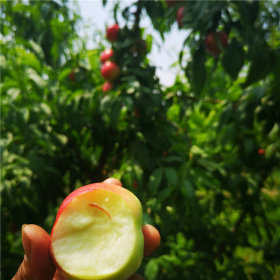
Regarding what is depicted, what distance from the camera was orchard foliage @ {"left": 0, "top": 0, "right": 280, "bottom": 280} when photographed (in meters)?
0.86

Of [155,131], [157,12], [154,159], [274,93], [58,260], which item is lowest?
[58,260]

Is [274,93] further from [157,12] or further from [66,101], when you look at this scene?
[66,101]

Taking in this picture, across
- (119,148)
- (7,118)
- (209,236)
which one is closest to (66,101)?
(7,118)

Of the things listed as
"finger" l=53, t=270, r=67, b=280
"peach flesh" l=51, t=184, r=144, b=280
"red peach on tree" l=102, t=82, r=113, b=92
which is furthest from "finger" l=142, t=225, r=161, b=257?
"red peach on tree" l=102, t=82, r=113, b=92

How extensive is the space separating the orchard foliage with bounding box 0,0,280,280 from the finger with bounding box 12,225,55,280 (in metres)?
0.29

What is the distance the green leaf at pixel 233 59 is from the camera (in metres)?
0.85

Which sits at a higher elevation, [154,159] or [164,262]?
[154,159]

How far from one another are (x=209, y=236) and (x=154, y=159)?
60cm

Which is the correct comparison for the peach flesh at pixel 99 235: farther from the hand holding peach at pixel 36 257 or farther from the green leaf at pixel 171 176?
the green leaf at pixel 171 176

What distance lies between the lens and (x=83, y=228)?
0.54m

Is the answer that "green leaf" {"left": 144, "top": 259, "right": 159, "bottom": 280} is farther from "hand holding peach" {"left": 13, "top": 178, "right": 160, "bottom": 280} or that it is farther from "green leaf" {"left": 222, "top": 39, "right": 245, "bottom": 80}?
"green leaf" {"left": 222, "top": 39, "right": 245, "bottom": 80}

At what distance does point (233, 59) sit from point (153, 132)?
1.36ft

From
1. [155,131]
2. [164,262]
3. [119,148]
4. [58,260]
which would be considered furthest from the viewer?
[119,148]

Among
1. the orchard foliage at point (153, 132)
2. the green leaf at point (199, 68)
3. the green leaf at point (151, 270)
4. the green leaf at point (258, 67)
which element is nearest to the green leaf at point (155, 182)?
the orchard foliage at point (153, 132)
